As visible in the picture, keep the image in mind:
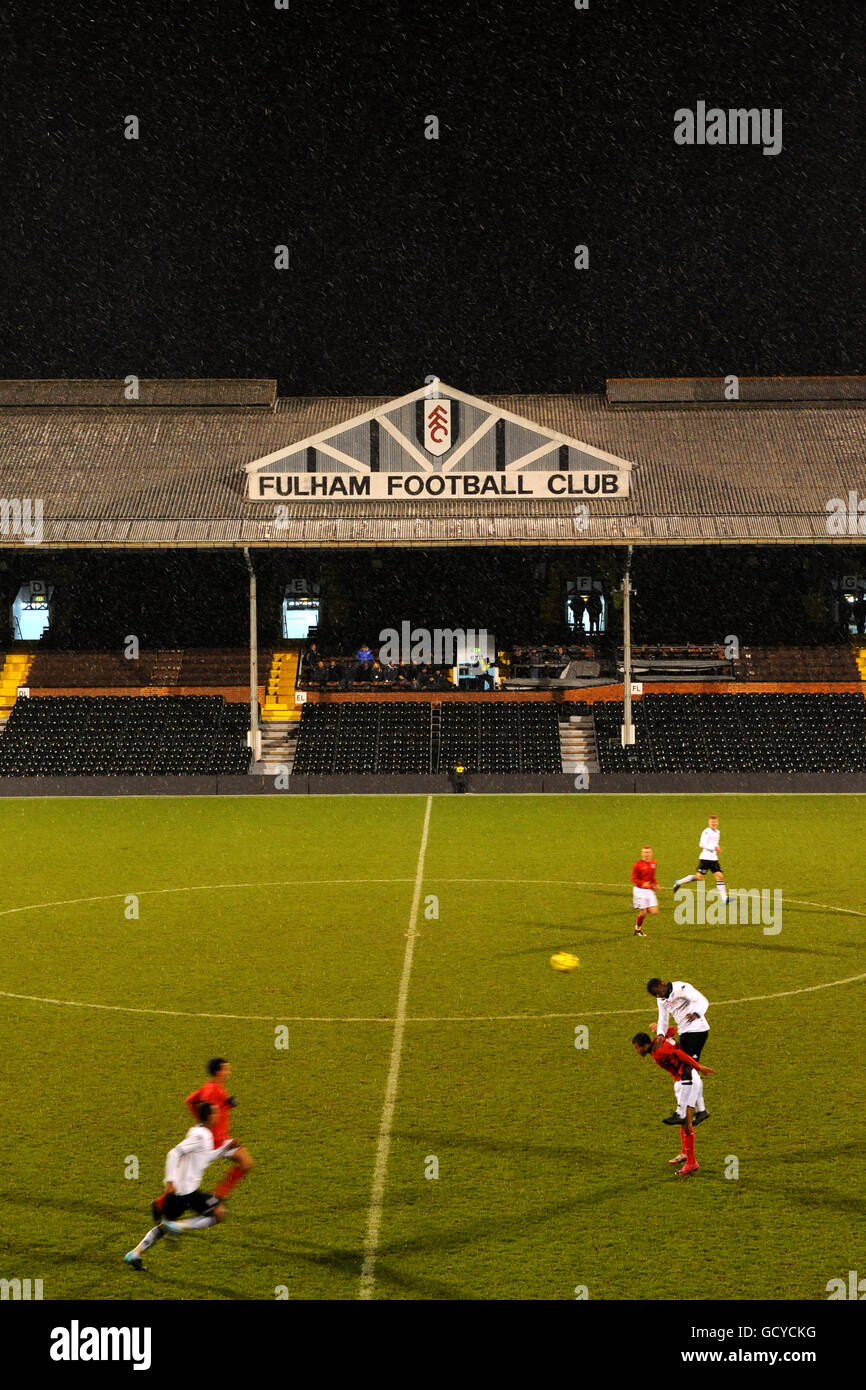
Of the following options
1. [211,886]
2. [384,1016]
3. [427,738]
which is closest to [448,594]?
[427,738]

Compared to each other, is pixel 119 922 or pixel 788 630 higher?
pixel 788 630

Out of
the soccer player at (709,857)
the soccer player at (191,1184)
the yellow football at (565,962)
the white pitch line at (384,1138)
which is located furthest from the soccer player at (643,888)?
the soccer player at (191,1184)

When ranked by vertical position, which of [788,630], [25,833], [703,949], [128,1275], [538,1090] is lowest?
[128,1275]

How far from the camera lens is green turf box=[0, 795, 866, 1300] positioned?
372 inches

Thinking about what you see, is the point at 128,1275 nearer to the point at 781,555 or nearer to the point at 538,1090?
the point at 538,1090

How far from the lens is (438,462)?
5462 centimetres

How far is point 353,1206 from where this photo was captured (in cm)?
1041

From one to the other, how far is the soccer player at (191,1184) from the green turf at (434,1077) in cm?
20

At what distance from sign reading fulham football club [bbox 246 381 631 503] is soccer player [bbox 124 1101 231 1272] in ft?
149

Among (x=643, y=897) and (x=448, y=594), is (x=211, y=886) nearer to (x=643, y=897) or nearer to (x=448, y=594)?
(x=643, y=897)

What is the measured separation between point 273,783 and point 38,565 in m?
18.7

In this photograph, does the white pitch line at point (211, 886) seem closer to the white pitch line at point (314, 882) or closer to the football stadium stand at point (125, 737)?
the white pitch line at point (314, 882)

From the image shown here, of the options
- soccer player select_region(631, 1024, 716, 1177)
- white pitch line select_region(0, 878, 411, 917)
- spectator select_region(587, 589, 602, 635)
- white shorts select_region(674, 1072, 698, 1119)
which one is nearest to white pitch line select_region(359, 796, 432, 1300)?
soccer player select_region(631, 1024, 716, 1177)

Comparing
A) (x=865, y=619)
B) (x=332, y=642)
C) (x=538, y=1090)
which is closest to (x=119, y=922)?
(x=538, y=1090)
